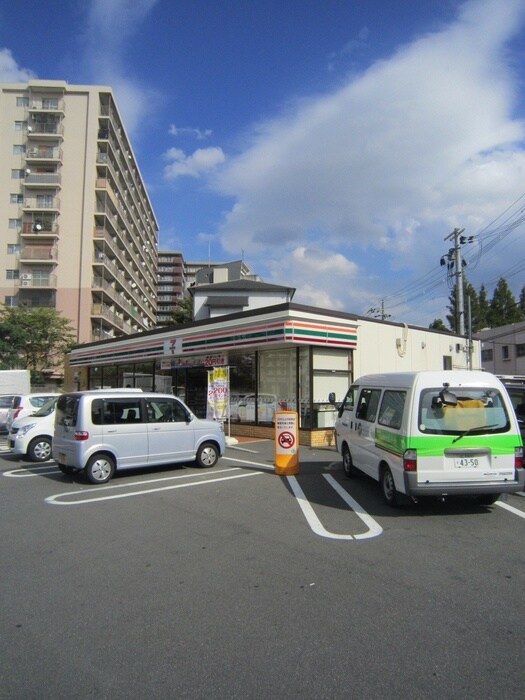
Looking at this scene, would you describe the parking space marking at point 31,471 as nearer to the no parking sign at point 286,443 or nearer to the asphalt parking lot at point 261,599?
the asphalt parking lot at point 261,599

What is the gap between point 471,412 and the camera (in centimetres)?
693

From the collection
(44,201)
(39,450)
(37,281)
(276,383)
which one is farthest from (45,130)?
(39,450)

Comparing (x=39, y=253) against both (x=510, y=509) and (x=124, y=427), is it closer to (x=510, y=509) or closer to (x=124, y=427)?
(x=124, y=427)

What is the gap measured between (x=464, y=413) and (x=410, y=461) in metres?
1.06

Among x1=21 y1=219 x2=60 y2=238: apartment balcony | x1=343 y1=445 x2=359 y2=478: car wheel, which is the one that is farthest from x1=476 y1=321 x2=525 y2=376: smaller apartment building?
x1=21 y1=219 x2=60 y2=238: apartment balcony

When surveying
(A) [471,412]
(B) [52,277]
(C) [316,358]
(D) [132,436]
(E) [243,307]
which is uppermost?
(B) [52,277]

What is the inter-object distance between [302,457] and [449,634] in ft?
32.3

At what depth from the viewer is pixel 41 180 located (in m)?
54.8

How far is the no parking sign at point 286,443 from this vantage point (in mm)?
10438

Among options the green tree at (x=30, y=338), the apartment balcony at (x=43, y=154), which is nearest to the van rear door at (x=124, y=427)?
the green tree at (x=30, y=338)

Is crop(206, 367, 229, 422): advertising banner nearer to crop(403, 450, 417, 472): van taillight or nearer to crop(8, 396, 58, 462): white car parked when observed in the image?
crop(8, 396, 58, 462): white car parked

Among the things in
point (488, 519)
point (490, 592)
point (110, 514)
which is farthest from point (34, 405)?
point (490, 592)

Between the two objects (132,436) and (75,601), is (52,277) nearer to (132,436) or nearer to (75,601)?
(132,436)

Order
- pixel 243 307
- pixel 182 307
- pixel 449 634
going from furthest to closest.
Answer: pixel 182 307
pixel 243 307
pixel 449 634
